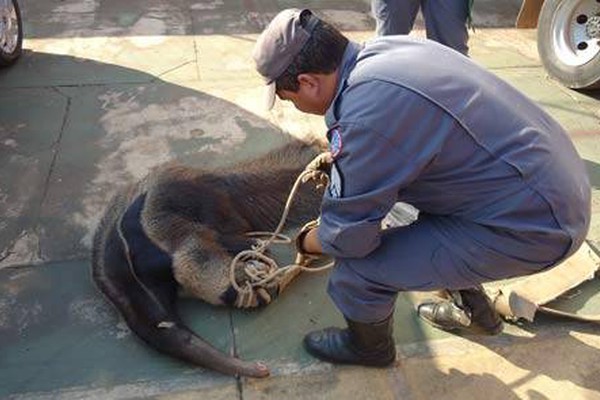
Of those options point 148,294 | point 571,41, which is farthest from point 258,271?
point 571,41

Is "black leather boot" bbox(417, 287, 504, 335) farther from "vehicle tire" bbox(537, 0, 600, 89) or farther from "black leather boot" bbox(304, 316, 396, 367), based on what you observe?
"vehicle tire" bbox(537, 0, 600, 89)

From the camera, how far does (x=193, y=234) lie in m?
3.47

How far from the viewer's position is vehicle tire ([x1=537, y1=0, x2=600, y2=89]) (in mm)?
5332

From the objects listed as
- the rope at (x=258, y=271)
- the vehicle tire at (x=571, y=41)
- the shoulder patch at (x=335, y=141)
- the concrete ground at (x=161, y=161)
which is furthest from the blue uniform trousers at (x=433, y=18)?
the shoulder patch at (x=335, y=141)

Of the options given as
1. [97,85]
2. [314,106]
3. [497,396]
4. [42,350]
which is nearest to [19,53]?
[97,85]

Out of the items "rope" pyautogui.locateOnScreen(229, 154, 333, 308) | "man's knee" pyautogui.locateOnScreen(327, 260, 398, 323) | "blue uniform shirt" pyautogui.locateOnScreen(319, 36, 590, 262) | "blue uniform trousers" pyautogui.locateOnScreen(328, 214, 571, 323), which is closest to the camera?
"blue uniform shirt" pyautogui.locateOnScreen(319, 36, 590, 262)

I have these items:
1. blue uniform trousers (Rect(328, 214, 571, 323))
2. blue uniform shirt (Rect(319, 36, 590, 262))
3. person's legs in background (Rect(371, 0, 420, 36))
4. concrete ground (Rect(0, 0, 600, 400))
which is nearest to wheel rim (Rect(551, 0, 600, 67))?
concrete ground (Rect(0, 0, 600, 400))

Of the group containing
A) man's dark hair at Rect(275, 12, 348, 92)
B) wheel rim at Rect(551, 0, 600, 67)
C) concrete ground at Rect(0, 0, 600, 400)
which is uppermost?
man's dark hair at Rect(275, 12, 348, 92)

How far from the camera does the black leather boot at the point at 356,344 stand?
2.83 m

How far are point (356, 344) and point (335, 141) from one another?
114 cm

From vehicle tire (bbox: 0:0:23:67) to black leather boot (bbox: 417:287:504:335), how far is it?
14.4 ft

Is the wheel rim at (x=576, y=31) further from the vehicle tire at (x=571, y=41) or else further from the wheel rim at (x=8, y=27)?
the wheel rim at (x=8, y=27)

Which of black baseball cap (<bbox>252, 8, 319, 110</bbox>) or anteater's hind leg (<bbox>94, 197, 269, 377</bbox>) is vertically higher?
black baseball cap (<bbox>252, 8, 319, 110</bbox>)

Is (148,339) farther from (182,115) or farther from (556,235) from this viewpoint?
(182,115)
